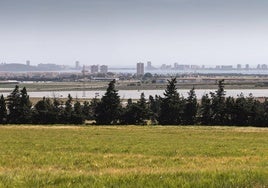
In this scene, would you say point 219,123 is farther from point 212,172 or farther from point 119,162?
point 212,172

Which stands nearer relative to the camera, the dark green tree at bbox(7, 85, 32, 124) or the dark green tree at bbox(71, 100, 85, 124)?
the dark green tree at bbox(71, 100, 85, 124)

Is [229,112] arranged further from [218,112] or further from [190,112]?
[190,112]

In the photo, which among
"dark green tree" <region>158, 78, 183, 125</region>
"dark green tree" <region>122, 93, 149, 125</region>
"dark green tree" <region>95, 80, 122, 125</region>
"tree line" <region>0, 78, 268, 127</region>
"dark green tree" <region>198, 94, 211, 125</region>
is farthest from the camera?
"dark green tree" <region>158, 78, 183, 125</region>

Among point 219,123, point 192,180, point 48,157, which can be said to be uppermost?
point 192,180

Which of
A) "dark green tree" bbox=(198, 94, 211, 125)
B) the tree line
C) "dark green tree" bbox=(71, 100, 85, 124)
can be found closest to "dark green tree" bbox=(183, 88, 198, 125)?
the tree line

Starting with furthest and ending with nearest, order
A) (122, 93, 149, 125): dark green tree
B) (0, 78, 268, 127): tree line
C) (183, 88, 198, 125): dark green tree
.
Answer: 1. (183, 88, 198, 125): dark green tree
2. (122, 93, 149, 125): dark green tree
3. (0, 78, 268, 127): tree line

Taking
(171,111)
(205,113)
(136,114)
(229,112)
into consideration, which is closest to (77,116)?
(136,114)

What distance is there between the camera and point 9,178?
1210cm

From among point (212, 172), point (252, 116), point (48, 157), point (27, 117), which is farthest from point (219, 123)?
point (212, 172)

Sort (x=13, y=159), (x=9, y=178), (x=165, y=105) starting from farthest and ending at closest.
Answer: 1. (x=165, y=105)
2. (x=13, y=159)
3. (x=9, y=178)

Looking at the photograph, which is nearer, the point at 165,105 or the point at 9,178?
the point at 9,178

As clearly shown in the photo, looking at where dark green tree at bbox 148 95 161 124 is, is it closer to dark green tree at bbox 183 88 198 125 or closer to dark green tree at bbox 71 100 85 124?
dark green tree at bbox 183 88 198 125

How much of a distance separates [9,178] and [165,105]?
270 ft

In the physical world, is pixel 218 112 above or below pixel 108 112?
above
